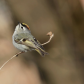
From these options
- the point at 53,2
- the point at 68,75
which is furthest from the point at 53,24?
the point at 68,75

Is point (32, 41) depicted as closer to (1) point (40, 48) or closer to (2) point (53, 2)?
(1) point (40, 48)

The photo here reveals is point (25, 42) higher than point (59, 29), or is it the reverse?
point (59, 29)

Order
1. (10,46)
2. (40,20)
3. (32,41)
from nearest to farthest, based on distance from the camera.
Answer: (32,41), (40,20), (10,46)

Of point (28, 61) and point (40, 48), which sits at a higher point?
point (28, 61)

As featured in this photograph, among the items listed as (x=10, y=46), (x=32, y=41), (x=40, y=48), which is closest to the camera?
(x=40, y=48)

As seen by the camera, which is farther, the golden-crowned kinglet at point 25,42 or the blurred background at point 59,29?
the blurred background at point 59,29

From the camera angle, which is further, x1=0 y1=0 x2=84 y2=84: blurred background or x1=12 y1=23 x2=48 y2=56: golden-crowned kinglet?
x1=0 y1=0 x2=84 y2=84: blurred background

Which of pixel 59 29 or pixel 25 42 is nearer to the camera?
pixel 25 42

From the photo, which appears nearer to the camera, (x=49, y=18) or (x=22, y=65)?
(x=49, y=18)

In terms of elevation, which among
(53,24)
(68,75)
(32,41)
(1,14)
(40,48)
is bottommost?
(68,75)

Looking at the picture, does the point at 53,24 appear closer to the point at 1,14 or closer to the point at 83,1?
the point at 83,1
